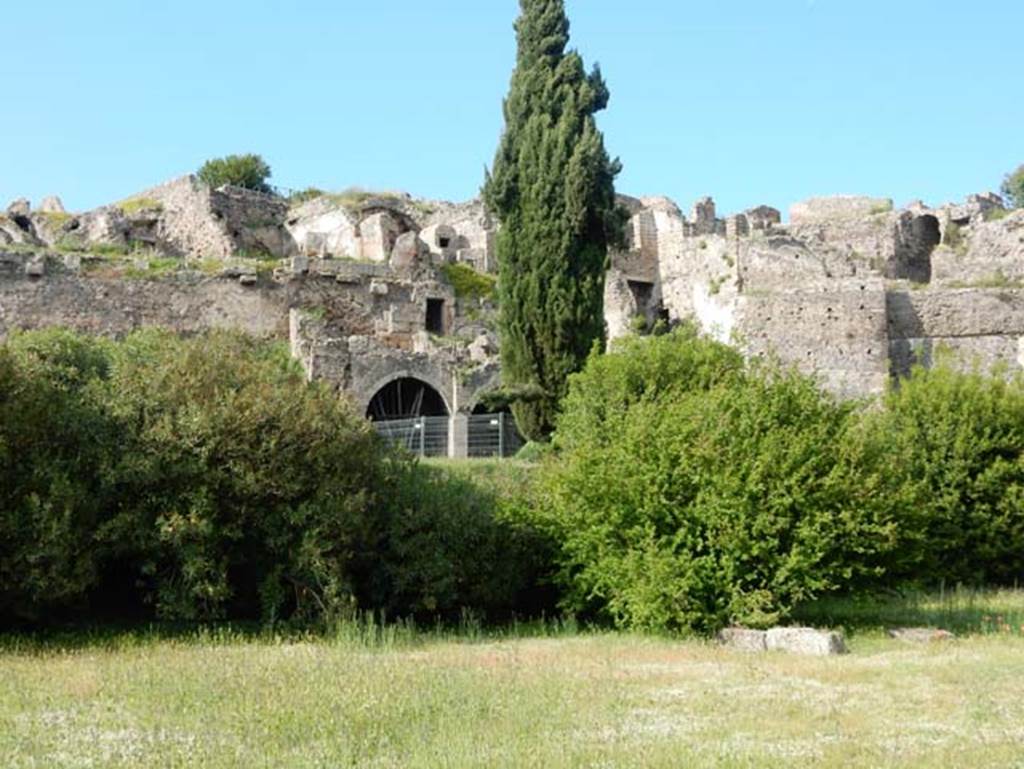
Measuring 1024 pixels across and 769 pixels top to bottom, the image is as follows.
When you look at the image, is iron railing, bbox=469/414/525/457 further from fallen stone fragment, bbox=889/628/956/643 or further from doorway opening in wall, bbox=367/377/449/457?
fallen stone fragment, bbox=889/628/956/643

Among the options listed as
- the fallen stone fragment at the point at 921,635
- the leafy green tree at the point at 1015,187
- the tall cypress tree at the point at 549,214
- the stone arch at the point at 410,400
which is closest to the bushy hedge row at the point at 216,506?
the fallen stone fragment at the point at 921,635

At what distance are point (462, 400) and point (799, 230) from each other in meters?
15.6

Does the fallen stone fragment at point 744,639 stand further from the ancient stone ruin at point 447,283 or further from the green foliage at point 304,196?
the green foliage at point 304,196

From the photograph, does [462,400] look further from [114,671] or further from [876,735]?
[876,735]

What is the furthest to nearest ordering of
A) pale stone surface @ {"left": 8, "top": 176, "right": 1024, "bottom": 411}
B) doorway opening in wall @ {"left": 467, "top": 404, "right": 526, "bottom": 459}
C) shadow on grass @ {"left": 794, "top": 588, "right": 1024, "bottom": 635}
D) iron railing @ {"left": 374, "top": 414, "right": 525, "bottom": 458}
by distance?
pale stone surface @ {"left": 8, "top": 176, "right": 1024, "bottom": 411}
doorway opening in wall @ {"left": 467, "top": 404, "right": 526, "bottom": 459}
iron railing @ {"left": 374, "top": 414, "right": 525, "bottom": 458}
shadow on grass @ {"left": 794, "top": 588, "right": 1024, "bottom": 635}

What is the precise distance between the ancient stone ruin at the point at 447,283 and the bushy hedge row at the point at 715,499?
5559 millimetres

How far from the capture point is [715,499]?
57.4ft

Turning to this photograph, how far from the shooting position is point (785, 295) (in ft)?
106

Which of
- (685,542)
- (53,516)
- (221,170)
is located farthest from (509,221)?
(221,170)

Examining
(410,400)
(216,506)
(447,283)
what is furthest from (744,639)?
(447,283)

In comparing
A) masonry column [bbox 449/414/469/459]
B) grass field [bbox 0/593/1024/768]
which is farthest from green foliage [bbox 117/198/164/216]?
grass field [bbox 0/593/1024/768]

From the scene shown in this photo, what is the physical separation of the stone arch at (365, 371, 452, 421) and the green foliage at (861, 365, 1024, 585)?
45.0ft

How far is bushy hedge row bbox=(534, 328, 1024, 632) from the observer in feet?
56.7

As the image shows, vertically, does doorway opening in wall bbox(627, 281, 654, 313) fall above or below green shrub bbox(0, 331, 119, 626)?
above
